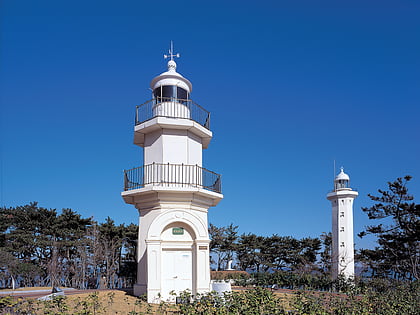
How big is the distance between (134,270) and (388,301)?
→ 975 inches

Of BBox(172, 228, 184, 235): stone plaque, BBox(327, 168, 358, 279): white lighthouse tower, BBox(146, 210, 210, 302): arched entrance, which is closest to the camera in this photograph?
BBox(146, 210, 210, 302): arched entrance

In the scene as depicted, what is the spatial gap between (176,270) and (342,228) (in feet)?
64.7

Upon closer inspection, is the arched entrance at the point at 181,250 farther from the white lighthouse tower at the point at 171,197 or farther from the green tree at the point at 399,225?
the green tree at the point at 399,225

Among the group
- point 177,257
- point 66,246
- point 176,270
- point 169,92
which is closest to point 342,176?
point 169,92

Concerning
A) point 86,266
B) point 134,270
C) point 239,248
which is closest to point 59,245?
point 86,266

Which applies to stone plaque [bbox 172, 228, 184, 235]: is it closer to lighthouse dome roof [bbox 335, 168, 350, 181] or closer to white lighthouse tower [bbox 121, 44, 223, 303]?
white lighthouse tower [bbox 121, 44, 223, 303]

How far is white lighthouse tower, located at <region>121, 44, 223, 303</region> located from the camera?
48.2ft

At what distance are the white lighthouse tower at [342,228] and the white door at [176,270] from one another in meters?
18.1

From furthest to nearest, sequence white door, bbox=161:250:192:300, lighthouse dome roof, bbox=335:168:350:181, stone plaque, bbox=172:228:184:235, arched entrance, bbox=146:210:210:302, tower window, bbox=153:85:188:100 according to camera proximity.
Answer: lighthouse dome roof, bbox=335:168:350:181 → tower window, bbox=153:85:188:100 → stone plaque, bbox=172:228:184:235 → white door, bbox=161:250:192:300 → arched entrance, bbox=146:210:210:302

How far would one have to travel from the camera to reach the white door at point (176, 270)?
14.8m

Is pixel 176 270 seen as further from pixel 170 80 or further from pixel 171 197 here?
pixel 170 80

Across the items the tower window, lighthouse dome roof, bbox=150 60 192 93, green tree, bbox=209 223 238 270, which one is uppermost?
lighthouse dome roof, bbox=150 60 192 93

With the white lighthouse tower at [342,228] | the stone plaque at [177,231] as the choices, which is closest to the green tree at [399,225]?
the white lighthouse tower at [342,228]

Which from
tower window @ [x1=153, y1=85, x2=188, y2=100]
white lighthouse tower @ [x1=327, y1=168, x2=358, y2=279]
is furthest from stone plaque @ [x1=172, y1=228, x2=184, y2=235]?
white lighthouse tower @ [x1=327, y1=168, x2=358, y2=279]
